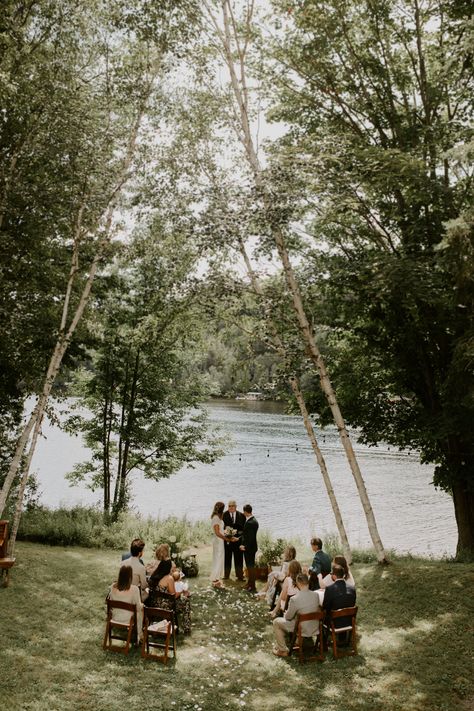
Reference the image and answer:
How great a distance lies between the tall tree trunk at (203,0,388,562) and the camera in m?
11.1

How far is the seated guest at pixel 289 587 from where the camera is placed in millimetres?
8305

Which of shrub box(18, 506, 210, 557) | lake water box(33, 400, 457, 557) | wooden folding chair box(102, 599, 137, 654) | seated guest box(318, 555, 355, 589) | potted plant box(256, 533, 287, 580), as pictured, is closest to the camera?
wooden folding chair box(102, 599, 137, 654)

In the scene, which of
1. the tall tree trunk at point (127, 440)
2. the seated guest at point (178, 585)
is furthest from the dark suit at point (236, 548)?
the tall tree trunk at point (127, 440)

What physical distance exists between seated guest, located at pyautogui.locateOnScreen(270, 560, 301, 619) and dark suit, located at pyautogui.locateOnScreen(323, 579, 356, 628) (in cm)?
58

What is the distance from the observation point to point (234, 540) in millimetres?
10891

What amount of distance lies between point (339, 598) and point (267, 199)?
7840mm

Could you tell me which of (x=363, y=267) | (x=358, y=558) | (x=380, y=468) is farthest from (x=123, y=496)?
(x=380, y=468)

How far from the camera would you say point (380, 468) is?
39938mm

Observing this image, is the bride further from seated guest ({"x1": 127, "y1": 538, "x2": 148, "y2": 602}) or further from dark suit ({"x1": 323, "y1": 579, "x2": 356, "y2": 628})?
dark suit ({"x1": 323, "y1": 579, "x2": 356, "y2": 628})

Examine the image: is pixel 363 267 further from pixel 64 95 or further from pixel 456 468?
pixel 64 95

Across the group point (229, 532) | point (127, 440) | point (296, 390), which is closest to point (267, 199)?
point (296, 390)

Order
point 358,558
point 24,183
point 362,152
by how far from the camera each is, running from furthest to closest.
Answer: point 358,558
point 24,183
point 362,152

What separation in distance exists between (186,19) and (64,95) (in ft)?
11.9

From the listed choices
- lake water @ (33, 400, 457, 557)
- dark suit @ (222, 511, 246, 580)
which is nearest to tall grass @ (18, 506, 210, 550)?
dark suit @ (222, 511, 246, 580)
